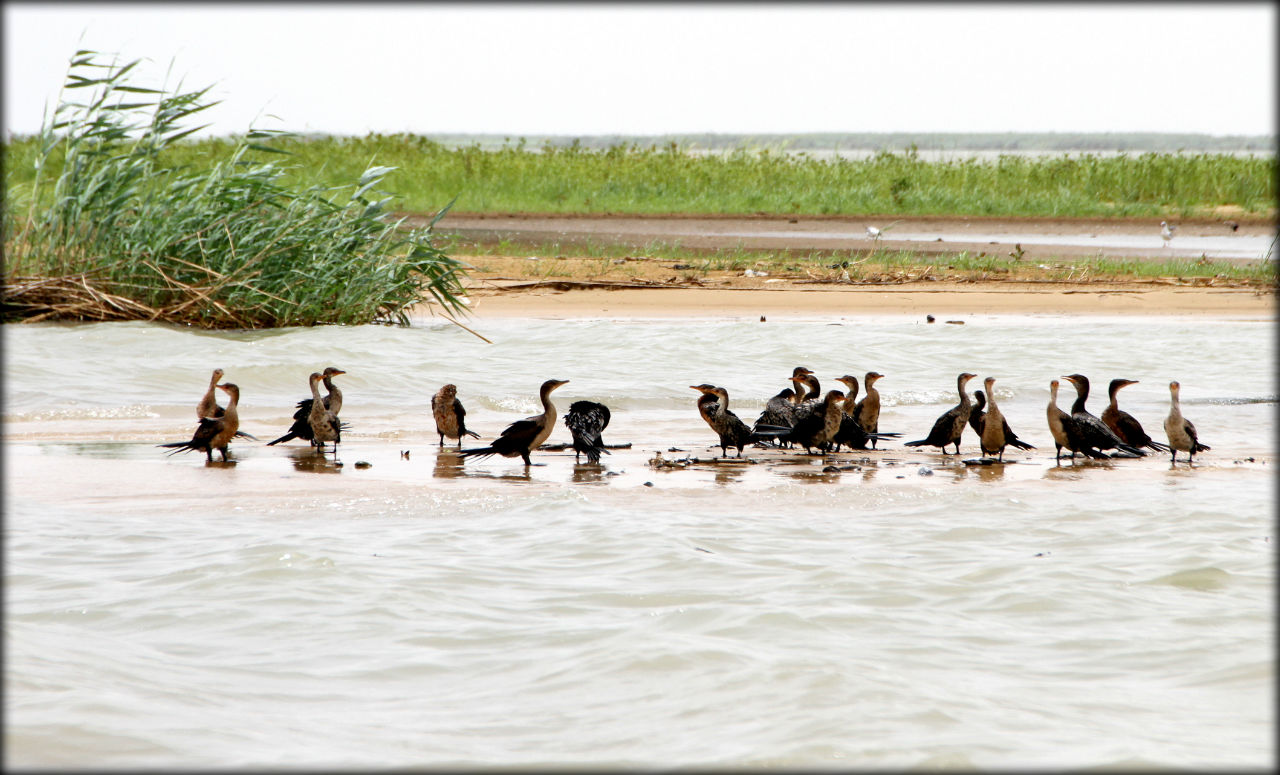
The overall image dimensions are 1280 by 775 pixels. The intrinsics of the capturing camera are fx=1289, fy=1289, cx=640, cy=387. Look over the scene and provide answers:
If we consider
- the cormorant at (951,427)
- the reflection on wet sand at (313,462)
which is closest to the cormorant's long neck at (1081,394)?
the cormorant at (951,427)

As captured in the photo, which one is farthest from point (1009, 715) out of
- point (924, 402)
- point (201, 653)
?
point (924, 402)

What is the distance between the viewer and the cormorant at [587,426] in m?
8.68

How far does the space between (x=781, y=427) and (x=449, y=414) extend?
239cm

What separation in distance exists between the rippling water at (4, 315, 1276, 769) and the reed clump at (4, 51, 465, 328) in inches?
144

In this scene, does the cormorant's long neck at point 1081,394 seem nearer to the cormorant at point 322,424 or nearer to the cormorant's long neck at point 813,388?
the cormorant's long neck at point 813,388

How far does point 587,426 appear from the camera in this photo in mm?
8758

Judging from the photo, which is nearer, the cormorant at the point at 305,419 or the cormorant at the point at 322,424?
the cormorant at the point at 322,424

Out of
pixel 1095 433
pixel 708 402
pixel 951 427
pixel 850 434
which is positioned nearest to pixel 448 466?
pixel 708 402

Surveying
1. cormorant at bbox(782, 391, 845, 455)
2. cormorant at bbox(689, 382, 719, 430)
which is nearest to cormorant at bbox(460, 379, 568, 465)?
cormorant at bbox(689, 382, 719, 430)

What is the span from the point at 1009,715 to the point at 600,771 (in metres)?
1.46

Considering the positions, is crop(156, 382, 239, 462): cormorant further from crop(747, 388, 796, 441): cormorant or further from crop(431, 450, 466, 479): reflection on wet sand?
A: crop(747, 388, 796, 441): cormorant

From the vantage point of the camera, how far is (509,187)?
104 feet

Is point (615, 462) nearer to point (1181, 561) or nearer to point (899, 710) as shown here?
point (1181, 561)

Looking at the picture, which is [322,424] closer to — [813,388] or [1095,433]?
[813,388]
